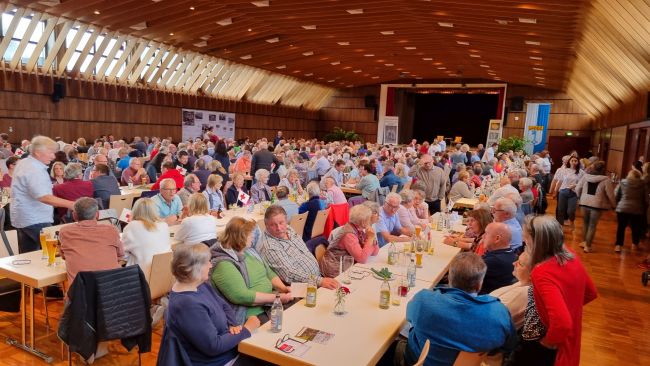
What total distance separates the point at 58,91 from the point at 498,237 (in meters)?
16.1

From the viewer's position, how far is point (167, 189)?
569 centimetres

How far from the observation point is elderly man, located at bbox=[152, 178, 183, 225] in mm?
5680

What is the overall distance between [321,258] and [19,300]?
283 centimetres

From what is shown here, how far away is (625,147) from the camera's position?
46.0ft

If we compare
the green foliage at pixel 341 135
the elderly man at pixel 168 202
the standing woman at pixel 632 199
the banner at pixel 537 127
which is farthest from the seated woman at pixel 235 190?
the green foliage at pixel 341 135

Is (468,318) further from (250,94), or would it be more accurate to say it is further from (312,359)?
(250,94)

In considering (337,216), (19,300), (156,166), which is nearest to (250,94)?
(156,166)

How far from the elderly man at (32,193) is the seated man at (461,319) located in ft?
12.8

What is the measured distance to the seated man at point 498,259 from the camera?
3.75 metres

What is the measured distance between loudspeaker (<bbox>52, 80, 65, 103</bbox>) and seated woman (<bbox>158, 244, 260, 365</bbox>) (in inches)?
618

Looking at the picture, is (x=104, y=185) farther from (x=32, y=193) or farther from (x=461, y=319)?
(x=461, y=319)

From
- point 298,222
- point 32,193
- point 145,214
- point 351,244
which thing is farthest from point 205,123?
point 351,244

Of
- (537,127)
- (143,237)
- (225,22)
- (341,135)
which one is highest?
(225,22)

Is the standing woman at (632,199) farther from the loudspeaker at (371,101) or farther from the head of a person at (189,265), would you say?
the loudspeaker at (371,101)
